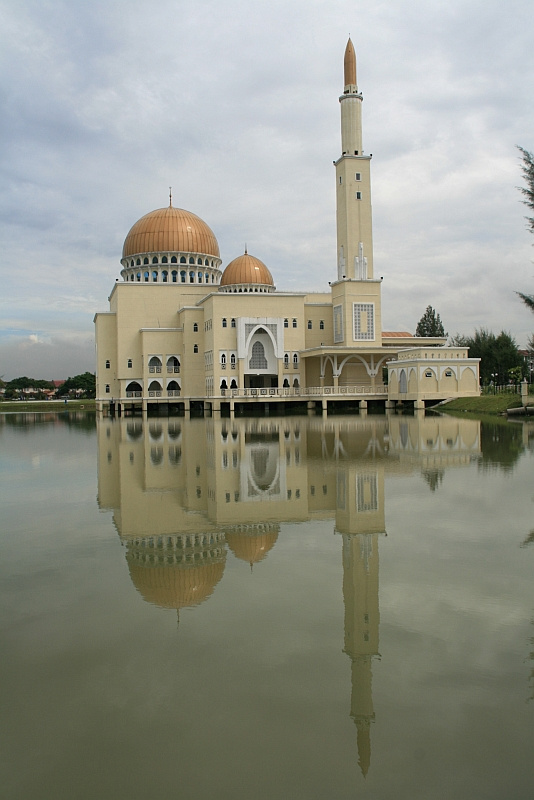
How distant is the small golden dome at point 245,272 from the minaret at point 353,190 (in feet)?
24.0

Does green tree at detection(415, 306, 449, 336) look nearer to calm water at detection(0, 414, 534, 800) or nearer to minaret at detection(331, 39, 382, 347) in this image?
minaret at detection(331, 39, 382, 347)

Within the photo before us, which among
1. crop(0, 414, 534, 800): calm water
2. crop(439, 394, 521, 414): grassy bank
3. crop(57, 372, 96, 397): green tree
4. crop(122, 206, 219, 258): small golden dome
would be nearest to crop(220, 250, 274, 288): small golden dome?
crop(122, 206, 219, 258): small golden dome

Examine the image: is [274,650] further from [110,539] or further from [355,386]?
[355,386]

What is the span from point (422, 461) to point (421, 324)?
6033 centimetres

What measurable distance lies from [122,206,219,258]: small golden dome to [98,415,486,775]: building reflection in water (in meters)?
34.3

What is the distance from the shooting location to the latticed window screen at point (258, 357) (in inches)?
1914

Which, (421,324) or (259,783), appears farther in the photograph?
(421,324)

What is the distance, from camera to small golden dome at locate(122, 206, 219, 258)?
5509cm

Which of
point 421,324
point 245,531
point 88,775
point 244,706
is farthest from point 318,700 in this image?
point 421,324

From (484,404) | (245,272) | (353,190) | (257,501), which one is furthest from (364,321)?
(257,501)

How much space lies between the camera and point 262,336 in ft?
160

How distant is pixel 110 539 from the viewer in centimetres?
919

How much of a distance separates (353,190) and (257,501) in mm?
40677

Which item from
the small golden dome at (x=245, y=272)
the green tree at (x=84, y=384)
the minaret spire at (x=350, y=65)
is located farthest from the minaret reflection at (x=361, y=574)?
the green tree at (x=84, y=384)
